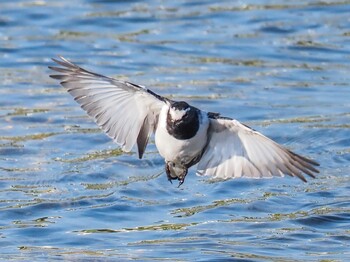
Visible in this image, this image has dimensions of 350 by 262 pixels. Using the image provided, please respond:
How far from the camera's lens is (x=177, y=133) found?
795cm

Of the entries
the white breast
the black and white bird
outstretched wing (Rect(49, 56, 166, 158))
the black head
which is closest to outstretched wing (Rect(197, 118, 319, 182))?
the black and white bird

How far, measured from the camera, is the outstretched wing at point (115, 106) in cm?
851

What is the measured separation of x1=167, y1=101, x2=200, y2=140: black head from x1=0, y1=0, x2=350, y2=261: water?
104 centimetres

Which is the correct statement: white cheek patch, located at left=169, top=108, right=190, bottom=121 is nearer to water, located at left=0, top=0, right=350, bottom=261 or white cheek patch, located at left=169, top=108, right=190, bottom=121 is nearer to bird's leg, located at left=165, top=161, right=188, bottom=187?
bird's leg, located at left=165, top=161, right=188, bottom=187

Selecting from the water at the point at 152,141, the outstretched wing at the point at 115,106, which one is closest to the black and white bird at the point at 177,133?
the outstretched wing at the point at 115,106

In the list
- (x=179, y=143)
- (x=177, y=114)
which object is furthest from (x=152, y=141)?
(x=177, y=114)

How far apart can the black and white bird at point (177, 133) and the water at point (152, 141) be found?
2.25 ft

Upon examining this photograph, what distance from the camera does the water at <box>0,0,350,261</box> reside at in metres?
9.09

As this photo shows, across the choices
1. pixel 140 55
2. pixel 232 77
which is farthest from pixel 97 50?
pixel 232 77

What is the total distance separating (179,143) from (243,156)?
2.20ft

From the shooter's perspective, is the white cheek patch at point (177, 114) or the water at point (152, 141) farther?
the water at point (152, 141)

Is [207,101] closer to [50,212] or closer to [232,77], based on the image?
[232,77]

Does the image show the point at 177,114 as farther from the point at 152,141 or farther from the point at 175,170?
Answer: the point at 152,141

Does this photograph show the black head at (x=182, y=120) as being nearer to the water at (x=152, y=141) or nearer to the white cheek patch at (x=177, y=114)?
the white cheek patch at (x=177, y=114)
